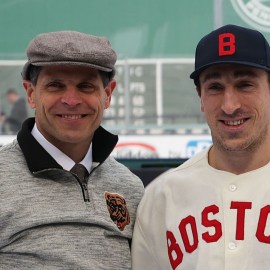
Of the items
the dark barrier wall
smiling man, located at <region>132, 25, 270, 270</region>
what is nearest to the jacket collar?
smiling man, located at <region>132, 25, 270, 270</region>

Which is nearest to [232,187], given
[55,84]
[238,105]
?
[238,105]

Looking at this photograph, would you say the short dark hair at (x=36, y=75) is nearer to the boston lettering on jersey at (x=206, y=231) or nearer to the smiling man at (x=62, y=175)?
the smiling man at (x=62, y=175)

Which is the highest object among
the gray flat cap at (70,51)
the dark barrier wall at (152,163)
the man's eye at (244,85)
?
the gray flat cap at (70,51)

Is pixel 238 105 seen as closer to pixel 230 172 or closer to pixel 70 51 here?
pixel 230 172

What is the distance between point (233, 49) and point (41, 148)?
731 millimetres

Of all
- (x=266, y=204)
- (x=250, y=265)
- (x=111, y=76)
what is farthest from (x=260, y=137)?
(x=111, y=76)

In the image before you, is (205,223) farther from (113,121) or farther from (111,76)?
(113,121)

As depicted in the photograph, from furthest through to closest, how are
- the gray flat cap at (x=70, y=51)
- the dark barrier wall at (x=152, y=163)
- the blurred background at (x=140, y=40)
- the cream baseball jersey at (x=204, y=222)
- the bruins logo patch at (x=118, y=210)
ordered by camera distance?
Answer: the blurred background at (x=140, y=40) → the dark barrier wall at (x=152, y=163) → the bruins logo patch at (x=118, y=210) → the gray flat cap at (x=70, y=51) → the cream baseball jersey at (x=204, y=222)

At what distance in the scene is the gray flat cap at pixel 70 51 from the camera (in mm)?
2650

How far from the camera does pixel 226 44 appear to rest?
2.58 m

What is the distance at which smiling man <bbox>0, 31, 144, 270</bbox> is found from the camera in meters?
2.58

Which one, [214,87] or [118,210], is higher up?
[214,87]

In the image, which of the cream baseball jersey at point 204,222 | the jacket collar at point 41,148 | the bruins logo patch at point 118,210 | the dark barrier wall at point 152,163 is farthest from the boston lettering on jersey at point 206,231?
the dark barrier wall at point 152,163

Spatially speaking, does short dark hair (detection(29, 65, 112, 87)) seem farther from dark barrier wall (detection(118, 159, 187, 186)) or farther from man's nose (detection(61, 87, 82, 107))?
dark barrier wall (detection(118, 159, 187, 186))
